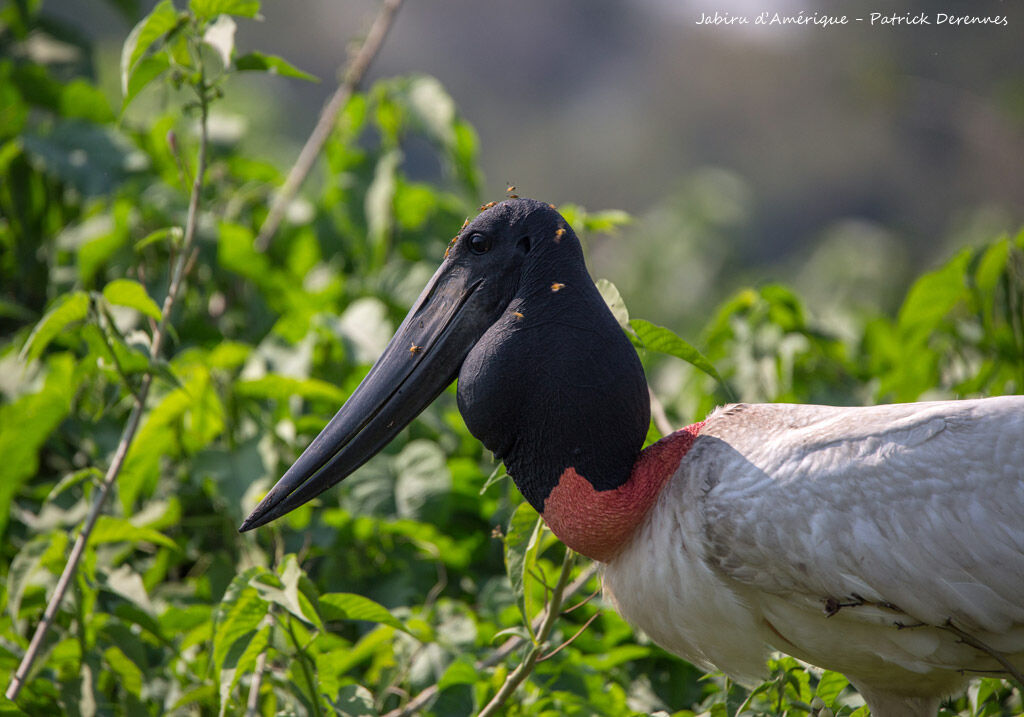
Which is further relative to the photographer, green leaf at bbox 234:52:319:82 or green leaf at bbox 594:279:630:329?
green leaf at bbox 234:52:319:82

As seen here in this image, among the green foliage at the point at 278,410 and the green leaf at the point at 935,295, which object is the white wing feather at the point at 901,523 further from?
Answer: the green leaf at the point at 935,295

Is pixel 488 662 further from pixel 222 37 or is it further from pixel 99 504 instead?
pixel 222 37

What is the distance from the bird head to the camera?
2049 millimetres

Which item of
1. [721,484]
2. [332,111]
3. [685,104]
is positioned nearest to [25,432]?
[332,111]

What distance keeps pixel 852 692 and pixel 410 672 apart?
1178 mm

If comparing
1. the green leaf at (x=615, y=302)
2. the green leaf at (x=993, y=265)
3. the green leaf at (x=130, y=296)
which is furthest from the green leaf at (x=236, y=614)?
the green leaf at (x=993, y=265)

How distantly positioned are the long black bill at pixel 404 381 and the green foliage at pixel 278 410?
0.25 meters

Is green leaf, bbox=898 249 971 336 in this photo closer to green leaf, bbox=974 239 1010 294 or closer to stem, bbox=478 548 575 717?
green leaf, bbox=974 239 1010 294

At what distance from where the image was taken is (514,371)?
81.1 inches

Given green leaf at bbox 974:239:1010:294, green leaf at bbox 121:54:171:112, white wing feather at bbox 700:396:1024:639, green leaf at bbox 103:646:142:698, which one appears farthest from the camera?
green leaf at bbox 974:239:1010:294

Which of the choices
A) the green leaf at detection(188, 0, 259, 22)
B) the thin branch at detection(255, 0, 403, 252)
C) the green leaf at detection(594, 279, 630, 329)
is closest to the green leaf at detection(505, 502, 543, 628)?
the green leaf at detection(594, 279, 630, 329)

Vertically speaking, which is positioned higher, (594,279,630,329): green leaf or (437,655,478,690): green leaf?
(594,279,630,329): green leaf

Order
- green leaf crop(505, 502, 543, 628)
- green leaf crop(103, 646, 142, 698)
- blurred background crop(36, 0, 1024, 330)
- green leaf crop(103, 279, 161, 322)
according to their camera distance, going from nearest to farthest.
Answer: green leaf crop(505, 502, 543, 628), green leaf crop(103, 279, 161, 322), green leaf crop(103, 646, 142, 698), blurred background crop(36, 0, 1024, 330)

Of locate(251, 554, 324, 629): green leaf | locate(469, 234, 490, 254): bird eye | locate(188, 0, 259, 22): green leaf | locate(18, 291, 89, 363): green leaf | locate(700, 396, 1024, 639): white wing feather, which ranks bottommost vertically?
locate(251, 554, 324, 629): green leaf
